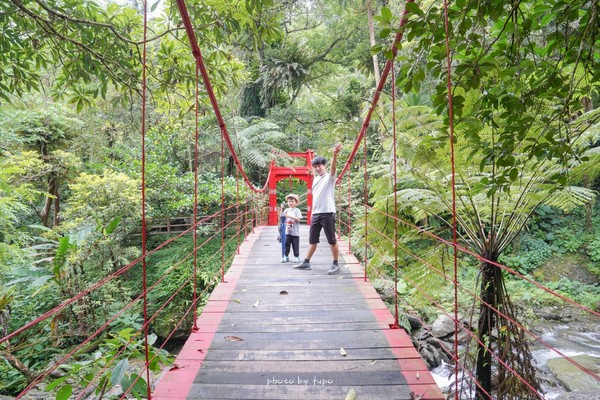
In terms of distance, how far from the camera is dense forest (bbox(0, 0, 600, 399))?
1.37 m

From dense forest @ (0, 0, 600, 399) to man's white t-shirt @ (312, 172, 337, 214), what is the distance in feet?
1.12

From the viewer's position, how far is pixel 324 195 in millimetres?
3389

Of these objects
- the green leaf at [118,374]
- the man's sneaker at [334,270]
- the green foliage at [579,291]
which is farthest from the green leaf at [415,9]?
the green foliage at [579,291]

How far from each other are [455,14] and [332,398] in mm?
1565

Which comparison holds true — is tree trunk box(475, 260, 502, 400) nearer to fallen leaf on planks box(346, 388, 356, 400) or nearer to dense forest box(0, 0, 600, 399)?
dense forest box(0, 0, 600, 399)

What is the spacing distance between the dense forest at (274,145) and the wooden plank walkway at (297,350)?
0.77 ft

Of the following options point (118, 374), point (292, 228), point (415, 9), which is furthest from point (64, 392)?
point (292, 228)

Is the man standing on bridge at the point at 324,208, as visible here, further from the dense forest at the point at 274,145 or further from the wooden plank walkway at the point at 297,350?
the wooden plank walkway at the point at 297,350

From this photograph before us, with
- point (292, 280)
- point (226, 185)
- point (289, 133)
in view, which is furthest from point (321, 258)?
point (289, 133)

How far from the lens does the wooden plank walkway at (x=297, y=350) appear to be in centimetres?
163

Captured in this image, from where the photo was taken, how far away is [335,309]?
99.0 inches

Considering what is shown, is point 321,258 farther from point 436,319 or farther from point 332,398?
point 436,319

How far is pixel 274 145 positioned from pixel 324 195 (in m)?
7.89

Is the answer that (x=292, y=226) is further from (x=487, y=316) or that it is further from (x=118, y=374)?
(x=118, y=374)
